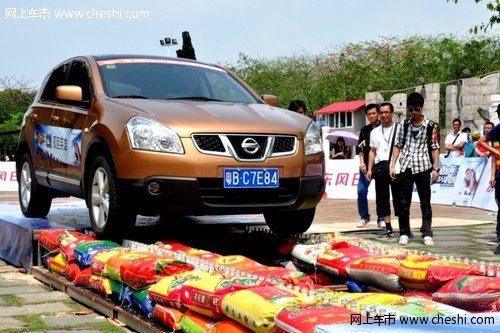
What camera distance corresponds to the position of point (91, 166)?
6.66 m

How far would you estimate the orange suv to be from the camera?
5992 millimetres

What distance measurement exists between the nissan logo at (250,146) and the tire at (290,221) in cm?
108

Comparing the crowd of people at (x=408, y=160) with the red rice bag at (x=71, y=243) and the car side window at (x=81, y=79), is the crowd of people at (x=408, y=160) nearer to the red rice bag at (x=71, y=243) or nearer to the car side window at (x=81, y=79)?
the car side window at (x=81, y=79)

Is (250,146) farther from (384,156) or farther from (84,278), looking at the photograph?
(384,156)

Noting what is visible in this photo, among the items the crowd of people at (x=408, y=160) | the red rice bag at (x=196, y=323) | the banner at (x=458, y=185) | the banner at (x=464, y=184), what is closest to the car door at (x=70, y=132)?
the red rice bag at (x=196, y=323)

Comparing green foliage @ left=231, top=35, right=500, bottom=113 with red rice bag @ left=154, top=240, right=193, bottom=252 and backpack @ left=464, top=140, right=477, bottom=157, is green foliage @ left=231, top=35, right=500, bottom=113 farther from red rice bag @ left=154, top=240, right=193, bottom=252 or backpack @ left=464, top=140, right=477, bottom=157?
red rice bag @ left=154, top=240, right=193, bottom=252

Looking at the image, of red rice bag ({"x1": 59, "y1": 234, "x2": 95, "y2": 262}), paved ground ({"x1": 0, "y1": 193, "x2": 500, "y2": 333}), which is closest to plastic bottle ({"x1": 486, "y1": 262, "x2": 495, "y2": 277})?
paved ground ({"x1": 0, "y1": 193, "x2": 500, "y2": 333})

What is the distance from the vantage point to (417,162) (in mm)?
8953

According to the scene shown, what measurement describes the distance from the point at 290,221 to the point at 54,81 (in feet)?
9.81

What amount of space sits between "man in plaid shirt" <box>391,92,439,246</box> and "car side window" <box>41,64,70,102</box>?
12.5 ft

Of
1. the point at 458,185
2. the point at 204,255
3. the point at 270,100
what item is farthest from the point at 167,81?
the point at 458,185

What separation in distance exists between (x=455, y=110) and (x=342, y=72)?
36389 mm

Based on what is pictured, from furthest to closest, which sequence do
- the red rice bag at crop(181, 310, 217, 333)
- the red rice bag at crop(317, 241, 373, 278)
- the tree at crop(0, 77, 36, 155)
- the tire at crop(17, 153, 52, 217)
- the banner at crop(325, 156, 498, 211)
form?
the tree at crop(0, 77, 36, 155), the banner at crop(325, 156, 498, 211), the tire at crop(17, 153, 52, 217), the red rice bag at crop(317, 241, 373, 278), the red rice bag at crop(181, 310, 217, 333)

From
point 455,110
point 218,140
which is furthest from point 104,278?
point 455,110
